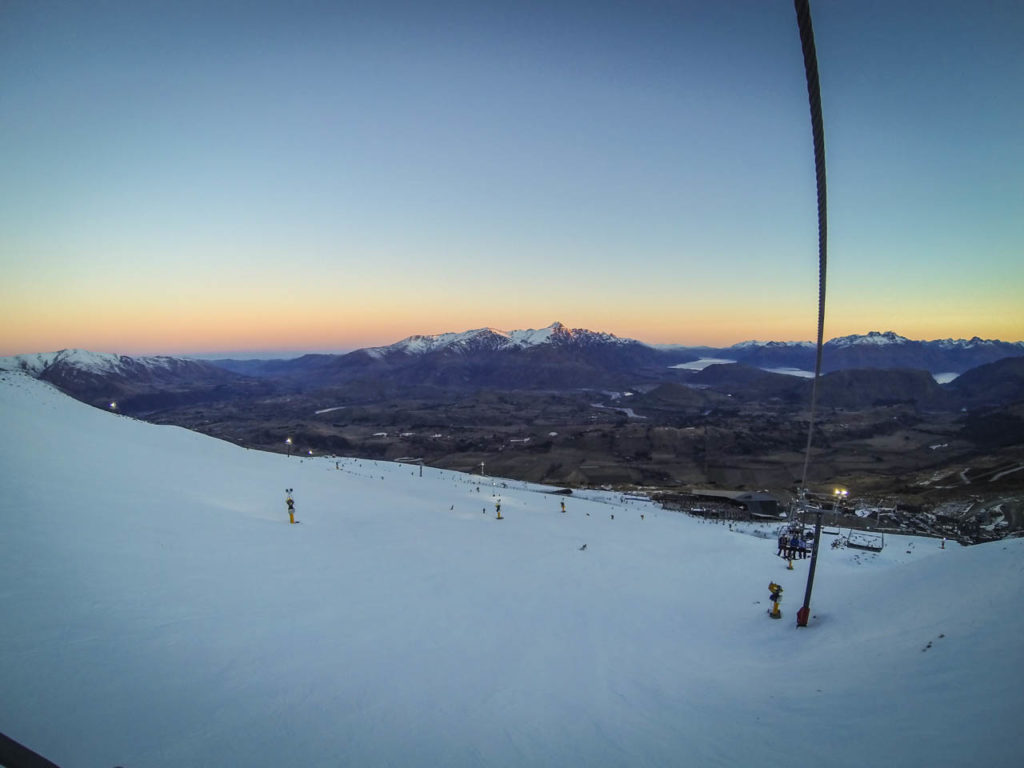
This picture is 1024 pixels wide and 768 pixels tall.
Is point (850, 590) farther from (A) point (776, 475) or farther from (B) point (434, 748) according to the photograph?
(A) point (776, 475)

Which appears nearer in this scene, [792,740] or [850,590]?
[792,740]

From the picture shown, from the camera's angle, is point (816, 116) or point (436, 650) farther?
point (436, 650)

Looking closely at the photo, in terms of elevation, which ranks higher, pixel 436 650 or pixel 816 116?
pixel 816 116

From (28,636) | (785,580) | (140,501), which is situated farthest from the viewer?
(785,580)

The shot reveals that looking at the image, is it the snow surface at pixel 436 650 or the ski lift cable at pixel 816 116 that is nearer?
the ski lift cable at pixel 816 116

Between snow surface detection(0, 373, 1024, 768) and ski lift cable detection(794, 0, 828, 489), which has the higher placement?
ski lift cable detection(794, 0, 828, 489)

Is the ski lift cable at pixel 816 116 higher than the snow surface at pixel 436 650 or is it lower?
A: higher

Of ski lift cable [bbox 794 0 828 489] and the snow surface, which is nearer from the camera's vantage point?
ski lift cable [bbox 794 0 828 489]

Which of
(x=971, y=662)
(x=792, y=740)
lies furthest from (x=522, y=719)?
(x=971, y=662)
